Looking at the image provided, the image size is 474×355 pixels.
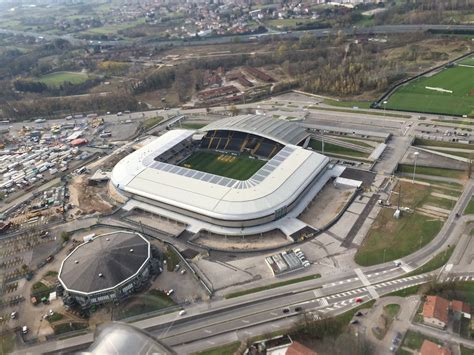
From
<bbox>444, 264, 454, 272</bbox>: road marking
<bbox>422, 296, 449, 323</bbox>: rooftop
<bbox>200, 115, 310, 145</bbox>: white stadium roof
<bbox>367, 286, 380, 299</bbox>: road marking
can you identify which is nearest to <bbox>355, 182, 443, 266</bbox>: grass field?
<bbox>367, 286, 380, 299</bbox>: road marking

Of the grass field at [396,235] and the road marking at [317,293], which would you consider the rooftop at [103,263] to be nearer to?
the road marking at [317,293]

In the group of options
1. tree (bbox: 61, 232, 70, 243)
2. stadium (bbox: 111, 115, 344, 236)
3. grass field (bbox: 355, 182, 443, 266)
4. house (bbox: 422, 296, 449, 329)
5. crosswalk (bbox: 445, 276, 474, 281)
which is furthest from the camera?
tree (bbox: 61, 232, 70, 243)

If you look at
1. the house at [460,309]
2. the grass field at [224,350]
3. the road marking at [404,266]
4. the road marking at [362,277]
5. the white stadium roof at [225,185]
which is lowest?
the grass field at [224,350]

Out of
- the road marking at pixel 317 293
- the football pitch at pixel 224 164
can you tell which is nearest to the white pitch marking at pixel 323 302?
the road marking at pixel 317 293

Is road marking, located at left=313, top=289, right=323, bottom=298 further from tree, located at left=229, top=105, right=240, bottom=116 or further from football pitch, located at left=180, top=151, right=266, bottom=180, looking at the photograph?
tree, located at left=229, top=105, right=240, bottom=116

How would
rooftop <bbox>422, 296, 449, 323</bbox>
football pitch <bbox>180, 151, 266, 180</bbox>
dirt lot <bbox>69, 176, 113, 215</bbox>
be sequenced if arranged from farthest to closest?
1. football pitch <bbox>180, 151, 266, 180</bbox>
2. dirt lot <bbox>69, 176, 113, 215</bbox>
3. rooftop <bbox>422, 296, 449, 323</bbox>

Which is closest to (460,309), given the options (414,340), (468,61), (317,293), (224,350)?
(414,340)
